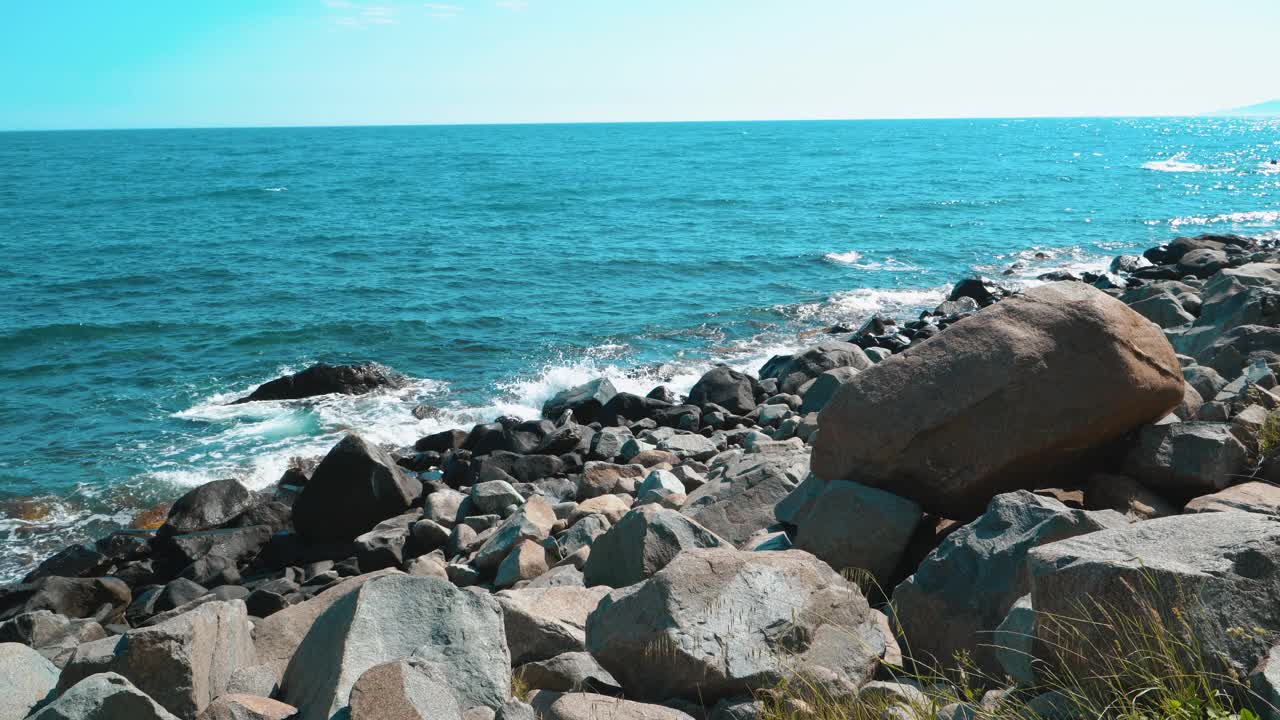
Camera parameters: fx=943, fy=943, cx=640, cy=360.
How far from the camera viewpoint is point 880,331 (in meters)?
18.5

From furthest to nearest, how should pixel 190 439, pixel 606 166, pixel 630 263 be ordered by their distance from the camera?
pixel 606 166, pixel 630 263, pixel 190 439

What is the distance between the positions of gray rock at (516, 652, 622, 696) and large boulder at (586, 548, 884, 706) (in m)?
0.07

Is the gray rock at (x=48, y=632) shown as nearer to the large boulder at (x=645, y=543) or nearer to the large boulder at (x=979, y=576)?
the large boulder at (x=645, y=543)

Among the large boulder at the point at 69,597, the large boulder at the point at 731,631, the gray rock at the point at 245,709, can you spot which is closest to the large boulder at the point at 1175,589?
the large boulder at the point at 731,631

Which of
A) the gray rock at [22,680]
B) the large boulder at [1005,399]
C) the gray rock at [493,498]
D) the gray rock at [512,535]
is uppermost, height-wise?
the large boulder at [1005,399]

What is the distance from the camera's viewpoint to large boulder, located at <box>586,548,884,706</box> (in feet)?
13.4

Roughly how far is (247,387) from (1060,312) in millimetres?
15156

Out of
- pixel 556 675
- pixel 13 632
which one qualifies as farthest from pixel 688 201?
pixel 556 675

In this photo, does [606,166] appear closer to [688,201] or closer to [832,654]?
[688,201]

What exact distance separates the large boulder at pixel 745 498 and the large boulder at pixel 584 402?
7131 mm

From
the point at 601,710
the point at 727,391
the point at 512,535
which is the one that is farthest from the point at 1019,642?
the point at 727,391

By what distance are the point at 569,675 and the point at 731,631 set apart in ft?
2.60

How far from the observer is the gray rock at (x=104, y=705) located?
4.03m

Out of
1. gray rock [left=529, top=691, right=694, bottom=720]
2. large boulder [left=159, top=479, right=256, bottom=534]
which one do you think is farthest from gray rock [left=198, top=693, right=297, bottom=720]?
large boulder [left=159, top=479, right=256, bottom=534]
